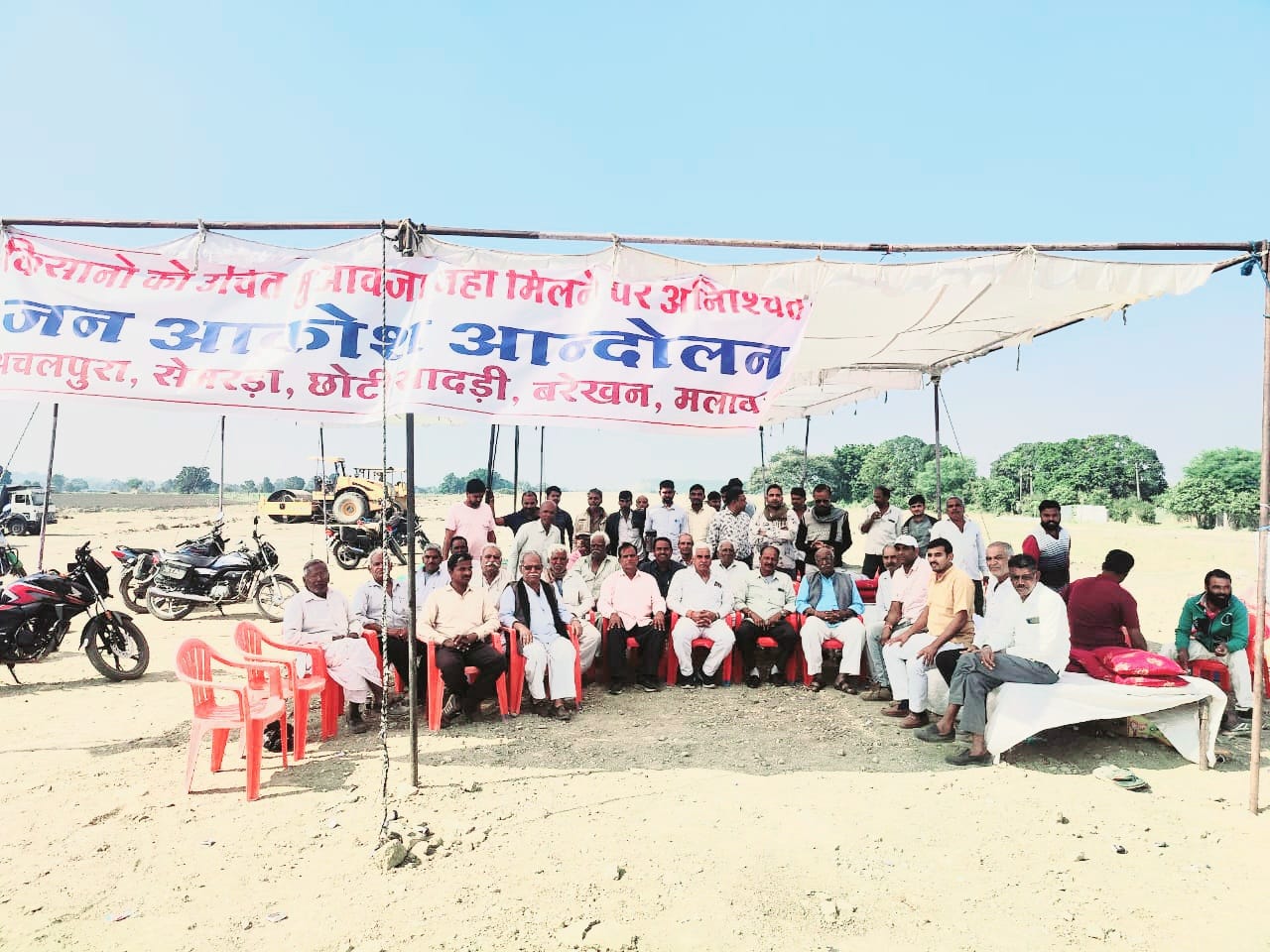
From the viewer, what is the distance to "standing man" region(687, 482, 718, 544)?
8.86 metres

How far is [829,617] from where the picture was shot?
6.64 metres

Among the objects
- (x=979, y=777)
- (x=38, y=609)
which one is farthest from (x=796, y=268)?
(x=38, y=609)

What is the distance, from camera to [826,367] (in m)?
8.12

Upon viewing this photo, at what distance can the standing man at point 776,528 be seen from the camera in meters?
8.05

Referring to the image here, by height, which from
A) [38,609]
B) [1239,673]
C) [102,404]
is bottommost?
[1239,673]

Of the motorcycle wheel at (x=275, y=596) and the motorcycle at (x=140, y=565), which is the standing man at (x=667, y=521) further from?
the motorcycle at (x=140, y=565)

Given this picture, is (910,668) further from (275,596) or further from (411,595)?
(275,596)

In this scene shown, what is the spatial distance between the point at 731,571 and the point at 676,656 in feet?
3.18

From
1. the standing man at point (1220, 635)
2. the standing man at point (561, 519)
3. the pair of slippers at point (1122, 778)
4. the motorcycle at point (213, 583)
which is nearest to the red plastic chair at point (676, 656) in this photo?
the standing man at point (561, 519)

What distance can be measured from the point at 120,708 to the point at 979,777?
6.34 m

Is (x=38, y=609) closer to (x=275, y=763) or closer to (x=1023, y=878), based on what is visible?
(x=275, y=763)

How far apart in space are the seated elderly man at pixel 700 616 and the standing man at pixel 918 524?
106 inches

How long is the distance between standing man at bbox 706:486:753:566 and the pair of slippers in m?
4.13

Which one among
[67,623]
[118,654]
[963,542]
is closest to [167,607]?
[118,654]
